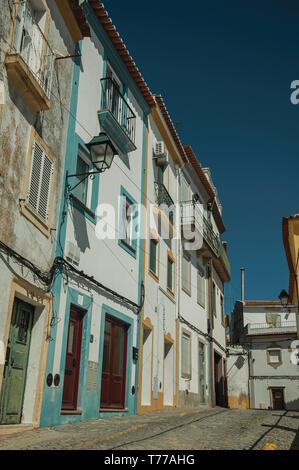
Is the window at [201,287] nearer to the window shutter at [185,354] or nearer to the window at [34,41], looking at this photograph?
the window shutter at [185,354]

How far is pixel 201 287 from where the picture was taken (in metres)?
22.4

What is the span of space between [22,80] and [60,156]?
2.11 metres

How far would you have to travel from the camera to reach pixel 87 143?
10.8m

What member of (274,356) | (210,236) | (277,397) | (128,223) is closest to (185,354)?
(210,236)

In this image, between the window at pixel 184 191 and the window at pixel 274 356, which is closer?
the window at pixel 184 191

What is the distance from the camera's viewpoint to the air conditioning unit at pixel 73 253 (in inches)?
392

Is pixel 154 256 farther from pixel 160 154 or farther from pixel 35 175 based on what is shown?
pixel 35 175

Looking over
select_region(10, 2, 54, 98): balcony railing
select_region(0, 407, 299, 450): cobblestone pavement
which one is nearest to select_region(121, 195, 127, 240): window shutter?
select_region(10, 2, 54, 98): balcony railing

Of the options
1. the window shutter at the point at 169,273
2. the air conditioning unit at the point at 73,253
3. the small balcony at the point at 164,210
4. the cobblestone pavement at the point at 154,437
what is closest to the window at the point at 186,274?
the window shutter at the point at 169,273

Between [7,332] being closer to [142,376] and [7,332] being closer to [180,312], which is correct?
[142,376]

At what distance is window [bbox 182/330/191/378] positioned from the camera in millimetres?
18094

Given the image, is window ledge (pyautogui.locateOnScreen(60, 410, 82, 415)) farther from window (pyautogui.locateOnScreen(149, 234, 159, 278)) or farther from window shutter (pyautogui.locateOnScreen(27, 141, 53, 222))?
window (pyautogui.locateOnScreen(149, 234, 159, 278))

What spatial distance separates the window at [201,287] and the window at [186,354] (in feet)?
9.27
